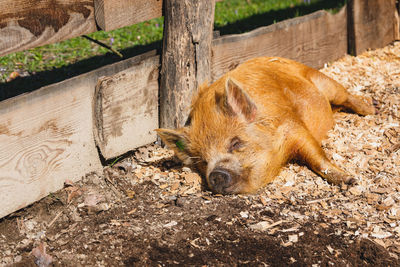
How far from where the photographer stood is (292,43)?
585cm

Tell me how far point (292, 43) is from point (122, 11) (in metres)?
2.29

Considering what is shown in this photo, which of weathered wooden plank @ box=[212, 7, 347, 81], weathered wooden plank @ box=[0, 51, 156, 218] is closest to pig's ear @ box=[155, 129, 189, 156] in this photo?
weathered wooden plank @ box=[0, 51, 156, 218]

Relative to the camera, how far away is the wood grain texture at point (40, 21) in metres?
3.65

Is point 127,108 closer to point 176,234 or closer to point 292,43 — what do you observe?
point 176,234

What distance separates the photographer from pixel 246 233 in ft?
11.8

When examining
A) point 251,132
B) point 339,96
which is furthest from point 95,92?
point 339,96

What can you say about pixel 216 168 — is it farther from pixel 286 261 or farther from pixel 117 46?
pixel 117 46

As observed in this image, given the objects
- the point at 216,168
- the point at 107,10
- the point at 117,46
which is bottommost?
the point at 216,168

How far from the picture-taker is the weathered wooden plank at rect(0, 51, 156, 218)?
3.62 meters

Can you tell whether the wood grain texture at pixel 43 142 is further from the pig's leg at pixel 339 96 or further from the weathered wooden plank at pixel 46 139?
the pig's leg at pixel 339 96

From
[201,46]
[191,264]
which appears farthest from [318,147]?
[191,264]

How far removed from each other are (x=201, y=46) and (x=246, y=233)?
175 cm

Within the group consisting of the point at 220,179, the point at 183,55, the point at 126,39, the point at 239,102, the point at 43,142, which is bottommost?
the point at 220,179

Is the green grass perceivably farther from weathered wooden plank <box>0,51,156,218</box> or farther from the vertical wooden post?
weathered wooden plank <box>0,51,156,218</box>
